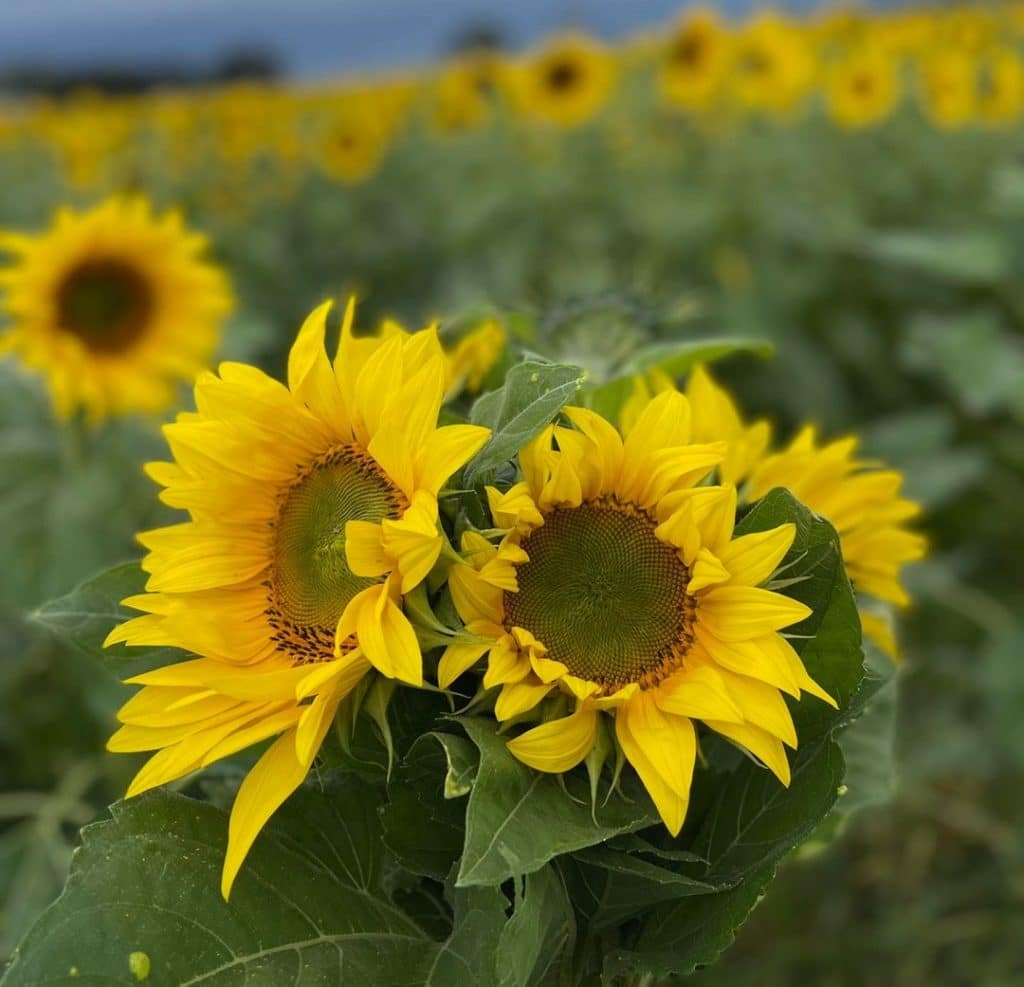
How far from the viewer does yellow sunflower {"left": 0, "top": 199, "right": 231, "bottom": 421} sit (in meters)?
1.82

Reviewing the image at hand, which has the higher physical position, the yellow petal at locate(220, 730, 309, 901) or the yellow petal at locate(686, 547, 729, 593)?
the yellow petal at locate(686, 547, 729, 593)

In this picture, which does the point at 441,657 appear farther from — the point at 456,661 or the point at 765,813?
the point at 765,813

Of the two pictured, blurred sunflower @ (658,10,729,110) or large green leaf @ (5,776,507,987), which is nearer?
large green leaf @ (5,776,507,987)

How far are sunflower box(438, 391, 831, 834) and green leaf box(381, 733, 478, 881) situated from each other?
0.05 metres

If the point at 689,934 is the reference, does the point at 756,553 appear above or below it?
above

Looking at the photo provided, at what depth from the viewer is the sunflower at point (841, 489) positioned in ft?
2.46

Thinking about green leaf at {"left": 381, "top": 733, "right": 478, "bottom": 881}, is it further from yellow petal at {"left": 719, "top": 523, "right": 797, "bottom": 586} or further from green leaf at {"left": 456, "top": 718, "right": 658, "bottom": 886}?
yellow petal at {"left": 719, "top": 523, "right": 797, "bottom": 586}

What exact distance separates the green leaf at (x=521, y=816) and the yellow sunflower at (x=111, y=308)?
1391 mm

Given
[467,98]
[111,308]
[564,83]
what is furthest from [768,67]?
[111,308]

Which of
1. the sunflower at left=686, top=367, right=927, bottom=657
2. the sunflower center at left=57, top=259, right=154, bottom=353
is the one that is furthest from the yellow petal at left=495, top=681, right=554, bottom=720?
the sunflower center at left=57, top=259, right=154, bottom=353

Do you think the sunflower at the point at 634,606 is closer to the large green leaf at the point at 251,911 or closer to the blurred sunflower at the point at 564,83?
the large green leaf at the point at 251,911

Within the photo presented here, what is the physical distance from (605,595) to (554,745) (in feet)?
0.32

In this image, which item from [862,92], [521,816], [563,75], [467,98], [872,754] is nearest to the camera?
[521,816]

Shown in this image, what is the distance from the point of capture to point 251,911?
24.3 inches
